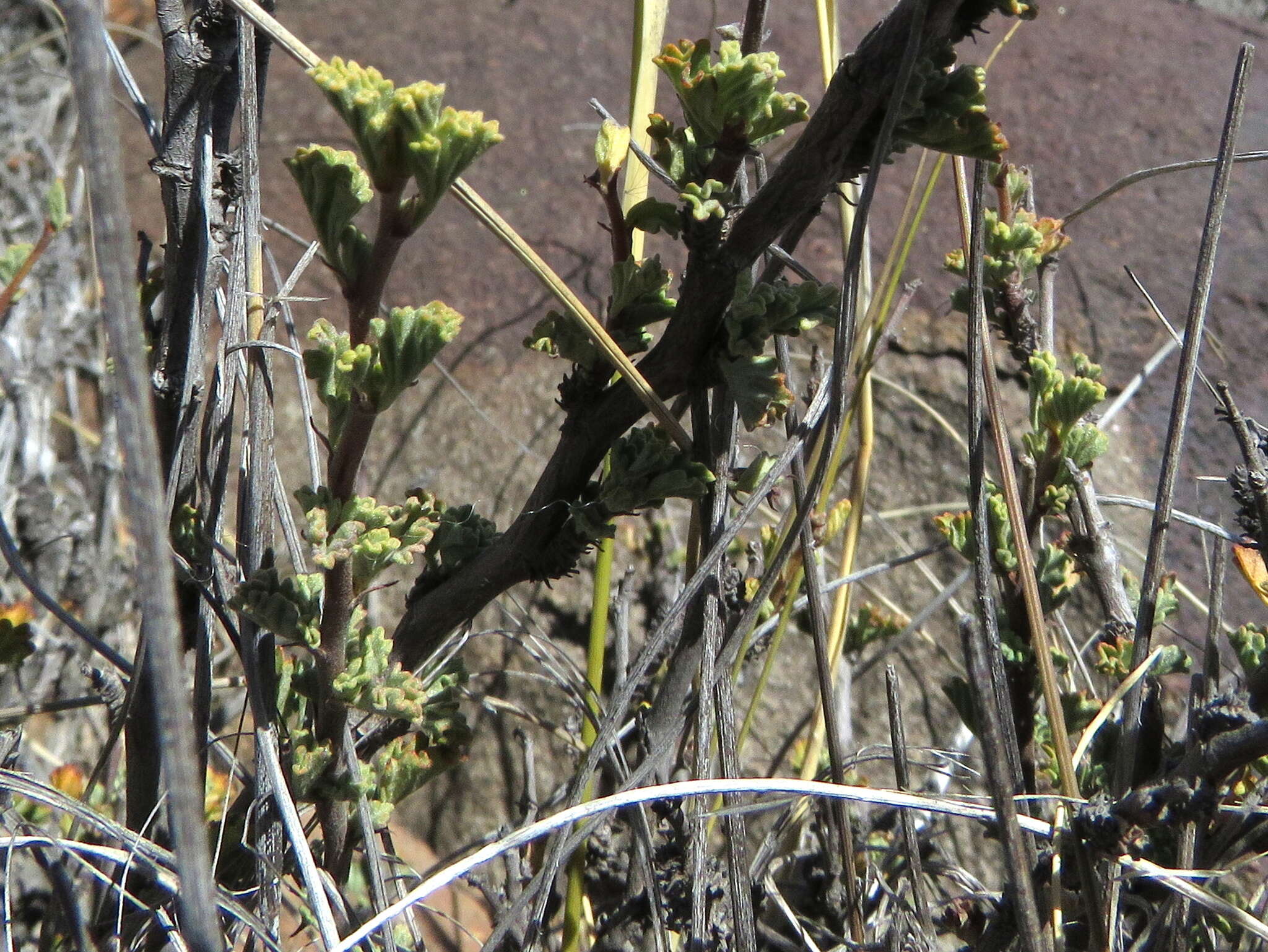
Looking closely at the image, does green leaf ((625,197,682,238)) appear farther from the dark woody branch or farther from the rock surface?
the rock surface

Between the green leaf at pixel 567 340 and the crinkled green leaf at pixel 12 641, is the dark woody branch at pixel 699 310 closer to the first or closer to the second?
the green leaf at pixel 567 340

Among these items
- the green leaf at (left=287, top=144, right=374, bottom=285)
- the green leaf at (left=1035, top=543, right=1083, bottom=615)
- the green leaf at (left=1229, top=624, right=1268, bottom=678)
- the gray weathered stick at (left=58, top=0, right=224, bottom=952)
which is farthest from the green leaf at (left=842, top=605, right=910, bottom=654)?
the gray weathered stick at (left=58, top=0, right=224, bottom=952)

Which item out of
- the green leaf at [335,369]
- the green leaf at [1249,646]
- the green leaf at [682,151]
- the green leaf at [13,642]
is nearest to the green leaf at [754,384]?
the green leaf at [682,151]

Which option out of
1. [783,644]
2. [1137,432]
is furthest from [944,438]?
[783,644]

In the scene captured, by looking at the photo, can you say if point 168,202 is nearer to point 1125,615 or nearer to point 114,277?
point 114,277

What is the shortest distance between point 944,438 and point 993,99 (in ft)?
2.53

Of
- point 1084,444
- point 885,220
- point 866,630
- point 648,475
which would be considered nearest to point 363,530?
point 648,475

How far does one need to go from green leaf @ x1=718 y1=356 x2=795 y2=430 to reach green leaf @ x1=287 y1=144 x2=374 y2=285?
23 centimetres

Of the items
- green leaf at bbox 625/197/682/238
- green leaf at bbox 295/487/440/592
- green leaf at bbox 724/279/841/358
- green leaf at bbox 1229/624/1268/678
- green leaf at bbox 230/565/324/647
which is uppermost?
green leaf at bbox 625/197/682/238

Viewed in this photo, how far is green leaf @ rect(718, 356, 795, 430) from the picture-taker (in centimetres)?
65

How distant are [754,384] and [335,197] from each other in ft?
0.89

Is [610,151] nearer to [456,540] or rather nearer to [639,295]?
[639,295]

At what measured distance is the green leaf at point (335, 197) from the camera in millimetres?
559

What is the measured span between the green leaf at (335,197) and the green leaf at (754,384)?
234 mm
